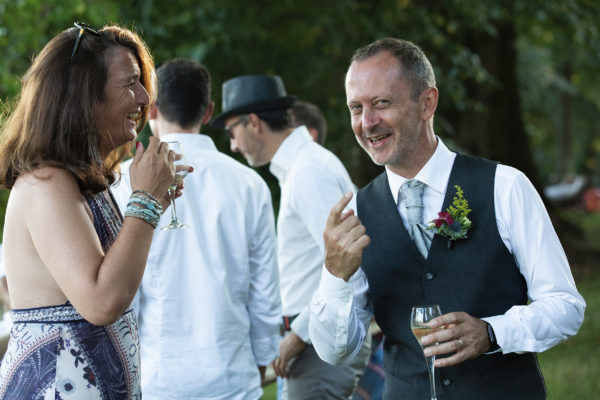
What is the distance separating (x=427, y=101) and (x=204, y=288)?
1282 millimetres

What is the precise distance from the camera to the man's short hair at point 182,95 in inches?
141

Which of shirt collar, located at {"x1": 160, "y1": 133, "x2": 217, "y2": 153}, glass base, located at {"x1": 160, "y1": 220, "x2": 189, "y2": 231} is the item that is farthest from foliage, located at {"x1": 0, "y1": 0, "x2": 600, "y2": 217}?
glass base, located at {"x1": 160, "y1": 220, "x2": 189, "y2": 231}

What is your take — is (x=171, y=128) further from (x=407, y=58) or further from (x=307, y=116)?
(x=307, y=116)

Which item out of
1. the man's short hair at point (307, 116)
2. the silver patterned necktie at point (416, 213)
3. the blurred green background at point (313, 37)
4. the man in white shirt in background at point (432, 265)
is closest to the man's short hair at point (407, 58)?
the man in white shirt in background at point (432, 265)

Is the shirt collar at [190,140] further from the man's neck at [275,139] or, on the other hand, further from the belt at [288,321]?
the belt at [288,321]

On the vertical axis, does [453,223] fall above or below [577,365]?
above

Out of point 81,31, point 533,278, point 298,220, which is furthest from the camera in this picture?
point 298,220

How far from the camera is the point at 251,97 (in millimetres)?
4641

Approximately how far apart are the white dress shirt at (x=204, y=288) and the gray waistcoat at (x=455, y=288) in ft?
2.55

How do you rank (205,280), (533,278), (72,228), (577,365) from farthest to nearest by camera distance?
1. (577,365)
2. (205,280)
3. (533,278)
4. (72,228)

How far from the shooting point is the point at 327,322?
8.78 ft

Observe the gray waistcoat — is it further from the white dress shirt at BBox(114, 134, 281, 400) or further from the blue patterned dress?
the blue patterned dress

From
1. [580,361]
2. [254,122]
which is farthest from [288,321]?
[580,361]

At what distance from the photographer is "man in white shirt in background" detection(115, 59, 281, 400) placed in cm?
325
